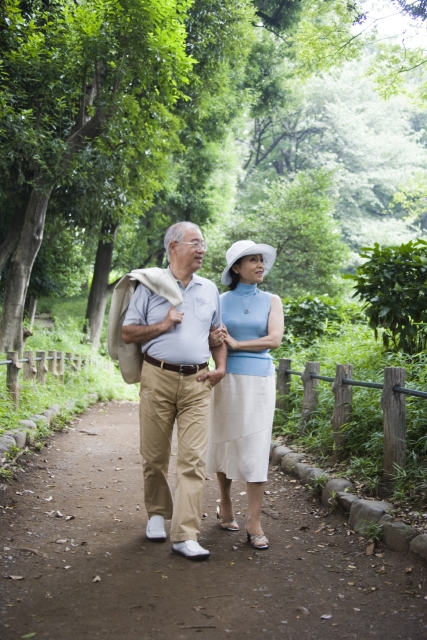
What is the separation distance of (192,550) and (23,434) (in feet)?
12.7

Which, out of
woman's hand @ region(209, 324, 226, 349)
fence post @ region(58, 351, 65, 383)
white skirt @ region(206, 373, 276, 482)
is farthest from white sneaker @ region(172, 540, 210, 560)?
fence post @ region(58, 351, 65, 383)

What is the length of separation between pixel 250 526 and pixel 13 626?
187 centimetres

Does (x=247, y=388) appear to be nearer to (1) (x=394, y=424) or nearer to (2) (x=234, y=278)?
(2) (x=234, y=278)

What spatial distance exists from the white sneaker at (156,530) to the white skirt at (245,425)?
0.56m

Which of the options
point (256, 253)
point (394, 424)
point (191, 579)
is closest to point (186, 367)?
point (256, 253)

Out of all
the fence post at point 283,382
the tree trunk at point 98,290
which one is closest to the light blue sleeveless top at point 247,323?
the fence post at point 283,382

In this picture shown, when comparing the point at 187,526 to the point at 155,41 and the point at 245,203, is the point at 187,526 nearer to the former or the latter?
the point at 155,41

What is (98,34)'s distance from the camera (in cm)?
1040

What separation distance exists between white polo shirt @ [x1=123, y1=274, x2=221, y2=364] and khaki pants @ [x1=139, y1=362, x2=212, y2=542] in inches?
5.0

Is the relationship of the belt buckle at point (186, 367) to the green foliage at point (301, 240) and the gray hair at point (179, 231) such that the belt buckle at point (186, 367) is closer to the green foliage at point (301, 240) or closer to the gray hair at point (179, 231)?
the gray hair at point (179, 231)

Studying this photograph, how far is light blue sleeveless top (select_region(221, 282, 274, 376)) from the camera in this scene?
468cm

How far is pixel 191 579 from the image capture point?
393 cm

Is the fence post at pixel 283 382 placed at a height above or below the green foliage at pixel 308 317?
below

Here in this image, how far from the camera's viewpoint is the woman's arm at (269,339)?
463 centimetres
